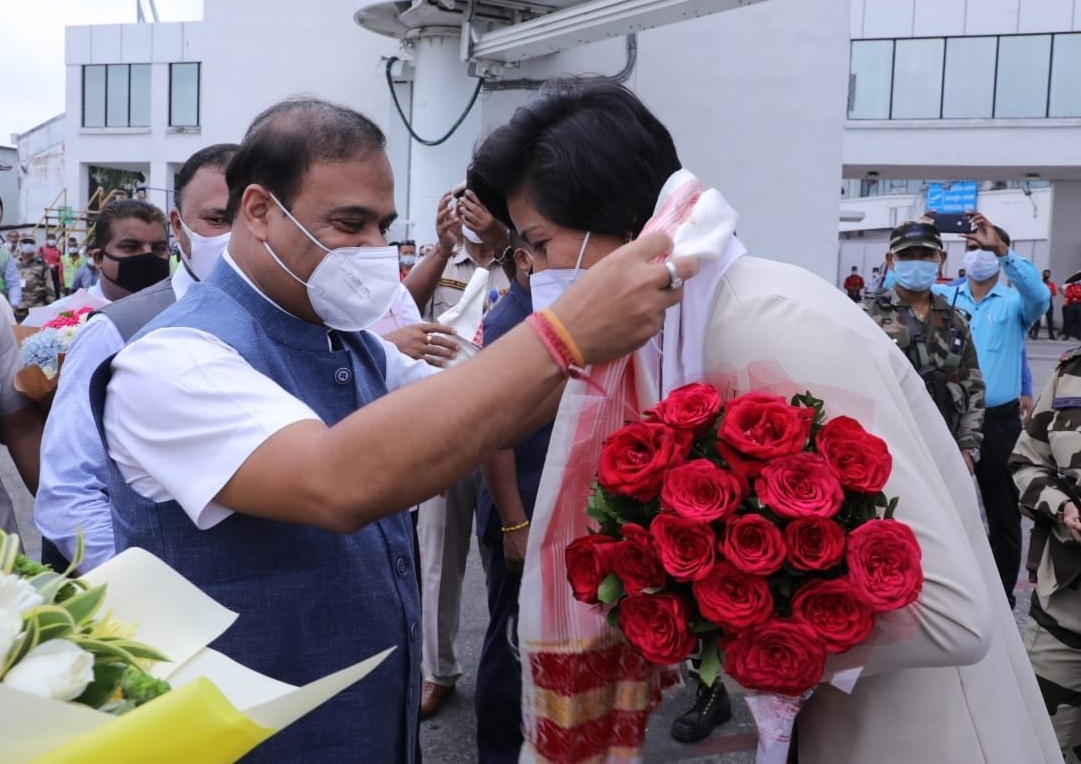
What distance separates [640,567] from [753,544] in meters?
0.17

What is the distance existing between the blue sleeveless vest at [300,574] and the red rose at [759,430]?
0.69m

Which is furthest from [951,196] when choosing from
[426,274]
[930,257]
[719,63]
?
[426,274]

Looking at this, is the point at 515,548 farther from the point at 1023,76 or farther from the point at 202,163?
the point at 1023,76

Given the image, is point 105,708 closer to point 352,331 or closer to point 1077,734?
point 352,331

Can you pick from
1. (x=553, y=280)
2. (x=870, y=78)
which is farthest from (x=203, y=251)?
Answer: (x=870, y=78)

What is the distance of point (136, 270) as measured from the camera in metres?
3.95

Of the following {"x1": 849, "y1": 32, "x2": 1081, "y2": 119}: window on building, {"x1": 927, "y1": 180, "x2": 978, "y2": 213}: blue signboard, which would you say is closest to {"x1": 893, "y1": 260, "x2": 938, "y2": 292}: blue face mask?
{"x1": 849, "y1": 32, "x2": 1081, "y2": 119}: window on building

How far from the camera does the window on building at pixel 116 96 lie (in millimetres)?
33062

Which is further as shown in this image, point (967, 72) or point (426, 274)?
point (967, 72)

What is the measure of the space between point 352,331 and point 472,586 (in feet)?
14.3

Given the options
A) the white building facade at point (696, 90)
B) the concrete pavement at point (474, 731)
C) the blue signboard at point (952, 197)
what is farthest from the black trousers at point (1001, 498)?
the blue signboard at point (952, 197)

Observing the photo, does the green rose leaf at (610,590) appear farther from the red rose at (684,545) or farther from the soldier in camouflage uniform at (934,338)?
the soldier in camouflage uniform at (934,338)

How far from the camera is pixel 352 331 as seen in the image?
206 centimetres

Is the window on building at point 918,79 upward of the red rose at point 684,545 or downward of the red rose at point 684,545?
upward
